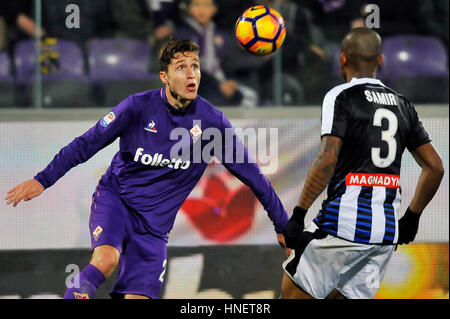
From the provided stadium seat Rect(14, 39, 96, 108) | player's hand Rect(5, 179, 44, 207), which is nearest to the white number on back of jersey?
player's hand Rect(5, 179, 44, 207)

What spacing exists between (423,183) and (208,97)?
3012mm

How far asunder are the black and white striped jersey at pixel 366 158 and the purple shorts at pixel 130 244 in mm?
1273

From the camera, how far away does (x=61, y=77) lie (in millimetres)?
7316

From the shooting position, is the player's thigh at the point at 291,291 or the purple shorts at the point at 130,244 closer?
the player's thigh at the point at 291,291

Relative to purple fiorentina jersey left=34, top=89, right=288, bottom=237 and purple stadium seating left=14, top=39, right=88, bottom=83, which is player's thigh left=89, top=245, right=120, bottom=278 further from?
purple stadium seating left=14, top=39, right=88, bottom=83

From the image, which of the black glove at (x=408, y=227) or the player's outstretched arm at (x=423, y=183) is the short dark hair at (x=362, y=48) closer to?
the player's outstretched arm at (x=423, y=183)

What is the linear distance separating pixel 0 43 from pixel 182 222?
2.41 metres

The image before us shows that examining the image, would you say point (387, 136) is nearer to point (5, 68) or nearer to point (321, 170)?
point (321, 170)

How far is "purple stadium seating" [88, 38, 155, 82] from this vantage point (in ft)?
24.3

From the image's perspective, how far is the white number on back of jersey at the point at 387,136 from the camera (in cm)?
452

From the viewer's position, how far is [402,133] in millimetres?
4613

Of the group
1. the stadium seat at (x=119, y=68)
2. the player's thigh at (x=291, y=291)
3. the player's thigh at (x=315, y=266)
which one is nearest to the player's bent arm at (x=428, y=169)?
the player's thigh at (x=315, y=266)

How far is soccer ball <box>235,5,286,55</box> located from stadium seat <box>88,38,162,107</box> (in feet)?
5.24

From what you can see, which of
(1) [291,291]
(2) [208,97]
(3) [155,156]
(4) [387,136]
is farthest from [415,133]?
(2) [208,97]
